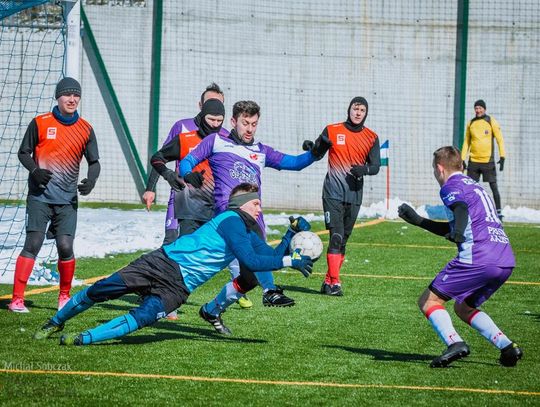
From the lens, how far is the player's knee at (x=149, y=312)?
7.84 m

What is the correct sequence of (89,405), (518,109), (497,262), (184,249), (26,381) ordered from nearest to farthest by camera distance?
(89,405) → (26,381) → (497,262) → (184,249) → (518,109)

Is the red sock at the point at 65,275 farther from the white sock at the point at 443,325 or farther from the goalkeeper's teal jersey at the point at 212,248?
the white sock at the point at 443,325

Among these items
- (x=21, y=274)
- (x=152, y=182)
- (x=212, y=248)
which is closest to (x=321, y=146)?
(x=212, y=248)

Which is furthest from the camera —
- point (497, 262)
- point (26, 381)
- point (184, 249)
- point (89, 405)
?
point (184, 249)

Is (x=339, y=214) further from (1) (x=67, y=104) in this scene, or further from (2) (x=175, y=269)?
(2) (x=175, y=269)

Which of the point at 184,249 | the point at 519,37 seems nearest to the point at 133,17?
the point at 519,37

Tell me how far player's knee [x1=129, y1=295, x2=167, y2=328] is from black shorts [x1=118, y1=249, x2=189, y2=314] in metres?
0.04

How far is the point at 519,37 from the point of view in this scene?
76.4ft

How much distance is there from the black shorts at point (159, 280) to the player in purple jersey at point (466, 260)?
1793 mm

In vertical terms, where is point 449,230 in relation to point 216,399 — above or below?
above

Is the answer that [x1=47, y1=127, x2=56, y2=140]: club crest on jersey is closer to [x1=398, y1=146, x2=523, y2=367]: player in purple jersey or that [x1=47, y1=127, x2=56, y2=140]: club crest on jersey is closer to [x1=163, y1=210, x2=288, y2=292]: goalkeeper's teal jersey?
[x1=163, y1=210, x2=288, y2=292]: goalkeeper's teal jersey

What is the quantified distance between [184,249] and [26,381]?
6.09 ft

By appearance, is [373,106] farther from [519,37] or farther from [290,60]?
[519,37]

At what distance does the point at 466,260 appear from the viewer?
754 centimetres
